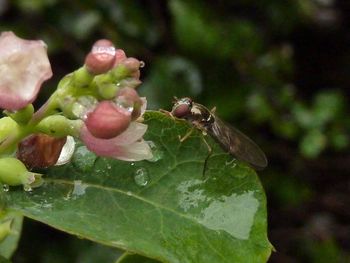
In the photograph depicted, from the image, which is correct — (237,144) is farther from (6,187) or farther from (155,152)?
(6,187)

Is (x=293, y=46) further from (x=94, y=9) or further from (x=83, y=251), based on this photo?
(x=83, y=251)

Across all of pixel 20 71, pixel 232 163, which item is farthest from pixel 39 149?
pixel 232 163

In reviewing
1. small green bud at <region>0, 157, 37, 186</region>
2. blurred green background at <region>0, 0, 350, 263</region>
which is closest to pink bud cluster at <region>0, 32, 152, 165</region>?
small green bud at <region>0, 157, 37, 186</region>

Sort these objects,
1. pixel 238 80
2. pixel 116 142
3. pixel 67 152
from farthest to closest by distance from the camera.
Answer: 1. pixel 238 80
2. pixel 67 152
3. pixel 116 142

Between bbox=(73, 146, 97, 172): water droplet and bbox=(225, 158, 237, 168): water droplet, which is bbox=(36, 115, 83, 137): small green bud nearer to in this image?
bbox=(73, 146, 97, 172): water droplet

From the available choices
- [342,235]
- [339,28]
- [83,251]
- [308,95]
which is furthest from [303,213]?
[83,251]

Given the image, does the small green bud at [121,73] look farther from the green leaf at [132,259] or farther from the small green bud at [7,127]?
the green leaf at [132,259]
